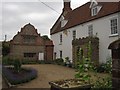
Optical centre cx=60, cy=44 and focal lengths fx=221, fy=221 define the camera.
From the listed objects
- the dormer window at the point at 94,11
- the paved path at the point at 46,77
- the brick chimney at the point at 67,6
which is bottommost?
the paved path at the point at 46,77

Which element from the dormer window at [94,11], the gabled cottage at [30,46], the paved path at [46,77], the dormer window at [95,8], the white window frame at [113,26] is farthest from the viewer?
the gabled cottage at [30,46]

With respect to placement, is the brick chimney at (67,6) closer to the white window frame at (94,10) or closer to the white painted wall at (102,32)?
the white painted wall at (102,32)

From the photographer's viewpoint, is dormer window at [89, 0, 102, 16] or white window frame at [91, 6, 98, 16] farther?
white window frame at [91, 6, 98, 16]

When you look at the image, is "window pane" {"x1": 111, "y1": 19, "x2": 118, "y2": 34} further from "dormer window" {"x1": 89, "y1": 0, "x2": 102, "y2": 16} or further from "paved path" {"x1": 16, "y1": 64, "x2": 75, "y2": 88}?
"paved path" {"x1": 16, "y1": 64, "x2": 75, "y2": 88}

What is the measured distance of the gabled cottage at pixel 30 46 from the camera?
125 feet

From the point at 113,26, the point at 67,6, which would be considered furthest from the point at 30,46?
the point at 113,26

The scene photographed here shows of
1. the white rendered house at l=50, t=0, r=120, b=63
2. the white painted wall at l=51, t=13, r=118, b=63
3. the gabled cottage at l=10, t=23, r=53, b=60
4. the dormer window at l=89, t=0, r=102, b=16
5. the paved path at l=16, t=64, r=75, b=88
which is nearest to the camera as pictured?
the paved path at l=16, t=64, r=75, b=88

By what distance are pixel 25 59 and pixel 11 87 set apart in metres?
25.3

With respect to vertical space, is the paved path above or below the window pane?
below

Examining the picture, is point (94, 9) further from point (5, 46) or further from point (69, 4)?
point (5, 46)

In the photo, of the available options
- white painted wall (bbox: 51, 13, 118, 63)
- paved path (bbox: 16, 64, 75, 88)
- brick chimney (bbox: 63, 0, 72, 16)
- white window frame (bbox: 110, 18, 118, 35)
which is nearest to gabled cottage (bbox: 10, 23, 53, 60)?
brick chimney (bbox: 63, 0, 72, 16)

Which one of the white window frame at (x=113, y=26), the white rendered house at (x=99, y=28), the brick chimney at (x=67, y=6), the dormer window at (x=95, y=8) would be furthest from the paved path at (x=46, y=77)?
the brick chimney at (x=67, y=6)

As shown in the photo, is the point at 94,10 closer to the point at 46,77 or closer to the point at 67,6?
the point at 46,77

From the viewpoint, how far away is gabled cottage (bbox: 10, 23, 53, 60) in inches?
1497
